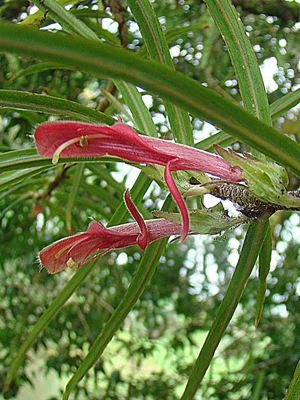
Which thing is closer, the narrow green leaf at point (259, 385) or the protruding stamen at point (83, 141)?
the protruding stamen at point (83, 141)

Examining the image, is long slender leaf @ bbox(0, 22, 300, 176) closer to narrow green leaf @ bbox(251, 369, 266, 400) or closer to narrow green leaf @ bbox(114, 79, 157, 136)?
narrow green leaf @ bbox(114, 79, 157, 136)

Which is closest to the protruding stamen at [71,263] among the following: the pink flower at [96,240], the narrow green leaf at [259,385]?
the pink flower at [96,240]

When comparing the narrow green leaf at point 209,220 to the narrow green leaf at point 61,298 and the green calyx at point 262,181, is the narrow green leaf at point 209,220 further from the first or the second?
the narrow green leaf at point 61,298

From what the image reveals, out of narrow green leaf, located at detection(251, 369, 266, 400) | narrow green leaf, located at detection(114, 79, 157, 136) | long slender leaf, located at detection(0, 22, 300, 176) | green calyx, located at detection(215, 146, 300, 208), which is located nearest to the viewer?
long slender leaf, located at detection(0, 22, 300, 176)

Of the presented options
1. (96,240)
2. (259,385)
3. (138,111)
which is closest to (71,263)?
(96,240)

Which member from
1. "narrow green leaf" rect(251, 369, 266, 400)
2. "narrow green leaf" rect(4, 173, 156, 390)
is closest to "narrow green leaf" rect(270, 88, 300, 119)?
"narrow green leaf" rect(4, 173, 156, 390)
